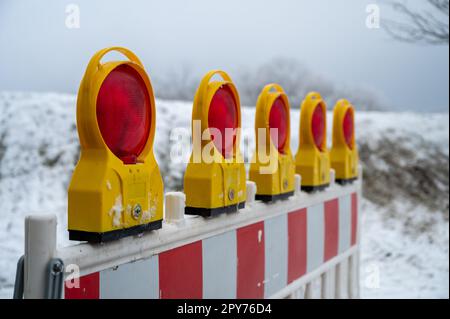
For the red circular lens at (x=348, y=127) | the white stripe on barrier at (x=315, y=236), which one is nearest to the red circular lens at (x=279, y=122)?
the white stripe on barrier at (x=315, y=236)

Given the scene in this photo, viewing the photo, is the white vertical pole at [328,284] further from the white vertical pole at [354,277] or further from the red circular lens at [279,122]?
the red circular lens at [279,122]

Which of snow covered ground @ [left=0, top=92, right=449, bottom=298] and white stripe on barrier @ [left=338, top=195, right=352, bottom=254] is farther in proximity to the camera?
snow covered ground @ [left=0, top=92, right=449, bottom=298]

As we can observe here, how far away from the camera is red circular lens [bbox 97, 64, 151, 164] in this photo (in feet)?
4.69

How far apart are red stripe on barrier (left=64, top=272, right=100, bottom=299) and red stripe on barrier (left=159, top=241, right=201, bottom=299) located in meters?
0.25

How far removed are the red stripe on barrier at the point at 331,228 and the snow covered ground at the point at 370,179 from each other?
6.33 ft

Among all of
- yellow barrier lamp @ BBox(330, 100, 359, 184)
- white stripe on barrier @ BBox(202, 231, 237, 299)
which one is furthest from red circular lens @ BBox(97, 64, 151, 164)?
yellow barrier lamp @ BBox(330, 100, 359, 184)

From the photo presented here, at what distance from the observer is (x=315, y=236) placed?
2637 millimetres

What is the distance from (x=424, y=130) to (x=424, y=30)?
152cm

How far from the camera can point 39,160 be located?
22.4 ft

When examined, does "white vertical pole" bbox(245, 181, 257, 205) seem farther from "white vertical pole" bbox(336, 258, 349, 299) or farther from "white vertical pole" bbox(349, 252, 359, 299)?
"white vertical pole" bbox(349, 252, 359, 299)

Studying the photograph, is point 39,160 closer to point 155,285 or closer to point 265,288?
point 265,288

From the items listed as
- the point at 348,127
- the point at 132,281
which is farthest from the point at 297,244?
the point at 132,281

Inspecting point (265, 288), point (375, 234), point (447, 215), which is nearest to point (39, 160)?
point (375, 234)

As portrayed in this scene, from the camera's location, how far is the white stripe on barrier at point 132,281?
1375mm
